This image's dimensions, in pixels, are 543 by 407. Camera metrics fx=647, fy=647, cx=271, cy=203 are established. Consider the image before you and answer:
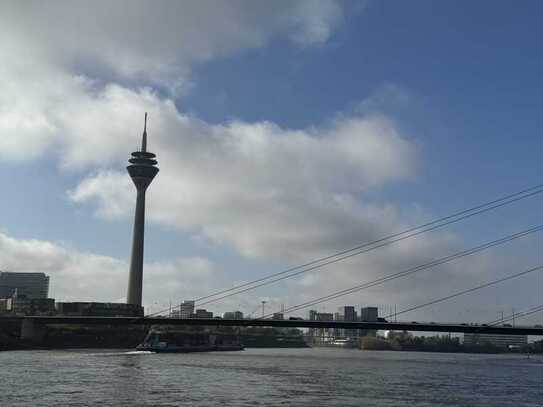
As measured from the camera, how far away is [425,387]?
168 ft

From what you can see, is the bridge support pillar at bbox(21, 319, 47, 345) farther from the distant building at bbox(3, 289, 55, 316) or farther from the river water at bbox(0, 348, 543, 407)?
the river water at bbox(0, 348, 543, 407)

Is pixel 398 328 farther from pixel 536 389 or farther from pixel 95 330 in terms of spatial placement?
pixel 95 330

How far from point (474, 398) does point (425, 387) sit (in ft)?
22.0

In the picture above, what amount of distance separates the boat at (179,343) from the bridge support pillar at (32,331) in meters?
24.1

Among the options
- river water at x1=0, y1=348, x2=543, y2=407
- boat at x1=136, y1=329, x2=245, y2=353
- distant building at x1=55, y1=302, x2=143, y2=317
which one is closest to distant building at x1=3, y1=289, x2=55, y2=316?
distant building at x1=55, y1=302, x2=143, y2=317

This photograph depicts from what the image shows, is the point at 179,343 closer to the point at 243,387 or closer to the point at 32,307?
the point at 243,387

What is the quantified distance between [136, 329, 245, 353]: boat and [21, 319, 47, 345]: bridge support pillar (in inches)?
949

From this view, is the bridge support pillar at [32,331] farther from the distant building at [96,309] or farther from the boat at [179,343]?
the distant building at [96,309]

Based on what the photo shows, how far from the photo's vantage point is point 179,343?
389 feet

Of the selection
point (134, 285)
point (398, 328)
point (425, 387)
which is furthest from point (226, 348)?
point (425, 387)

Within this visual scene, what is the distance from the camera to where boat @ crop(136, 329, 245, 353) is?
109625 millimetres

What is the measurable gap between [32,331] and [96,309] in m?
42.0

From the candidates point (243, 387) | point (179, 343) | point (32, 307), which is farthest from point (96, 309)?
point (243, 387)

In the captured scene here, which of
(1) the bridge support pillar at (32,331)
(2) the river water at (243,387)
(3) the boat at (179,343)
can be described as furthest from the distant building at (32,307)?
(2) the river water at (243,387)
